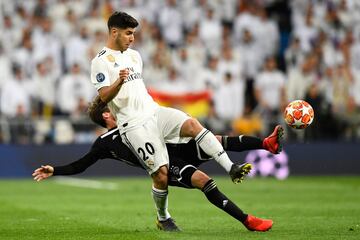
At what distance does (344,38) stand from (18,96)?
9328mm

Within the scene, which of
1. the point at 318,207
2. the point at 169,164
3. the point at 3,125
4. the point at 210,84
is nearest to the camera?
the point at 169,164

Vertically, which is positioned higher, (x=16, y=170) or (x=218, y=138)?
(x=218, y=138)

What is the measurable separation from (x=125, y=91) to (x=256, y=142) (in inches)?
67.4

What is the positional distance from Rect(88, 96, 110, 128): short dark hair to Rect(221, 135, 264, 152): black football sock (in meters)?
1.63

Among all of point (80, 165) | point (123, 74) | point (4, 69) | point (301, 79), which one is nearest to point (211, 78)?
point (301, 79)

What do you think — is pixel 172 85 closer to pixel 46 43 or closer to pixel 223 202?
pixel 46 43

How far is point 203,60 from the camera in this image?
83.1 ft

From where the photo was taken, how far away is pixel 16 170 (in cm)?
2366

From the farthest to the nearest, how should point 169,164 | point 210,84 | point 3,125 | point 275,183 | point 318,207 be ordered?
point 210,84 → point 3,125 → point 275,183 → point 318,207 → point 169,164

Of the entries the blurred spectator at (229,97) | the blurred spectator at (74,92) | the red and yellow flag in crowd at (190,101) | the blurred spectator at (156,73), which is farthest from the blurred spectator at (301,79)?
the blurred spectator at (74,92)

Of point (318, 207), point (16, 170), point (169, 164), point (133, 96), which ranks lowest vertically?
point (16, 170)

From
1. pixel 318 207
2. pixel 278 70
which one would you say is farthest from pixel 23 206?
pixel 278 70

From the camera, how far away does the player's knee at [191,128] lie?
11094 mm

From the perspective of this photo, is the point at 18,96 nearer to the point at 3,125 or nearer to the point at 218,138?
the point at 3,125
